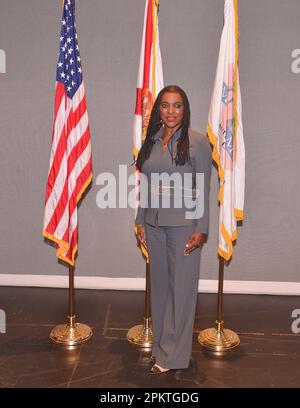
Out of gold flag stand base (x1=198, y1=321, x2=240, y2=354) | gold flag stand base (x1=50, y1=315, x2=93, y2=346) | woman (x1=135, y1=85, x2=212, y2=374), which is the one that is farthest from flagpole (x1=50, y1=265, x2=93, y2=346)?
gold flag stand base (x1=198, y1=321, x2=240, y2=354)

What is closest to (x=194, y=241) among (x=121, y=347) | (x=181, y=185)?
(x=181, y=185)

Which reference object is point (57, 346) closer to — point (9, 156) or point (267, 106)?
point (9, 156)

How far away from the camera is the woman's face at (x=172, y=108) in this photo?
3.01m

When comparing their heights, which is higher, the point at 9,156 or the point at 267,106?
the point at 267,106

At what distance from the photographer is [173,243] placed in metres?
3.12

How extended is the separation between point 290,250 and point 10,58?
2849 millimetres

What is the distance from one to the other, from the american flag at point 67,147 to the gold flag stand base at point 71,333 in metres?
0.51

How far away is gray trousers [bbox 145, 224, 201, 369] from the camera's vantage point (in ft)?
10.3

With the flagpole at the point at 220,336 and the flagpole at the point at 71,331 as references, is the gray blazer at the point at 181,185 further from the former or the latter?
the flagpole at the point at 71,331

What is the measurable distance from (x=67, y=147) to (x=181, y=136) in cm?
92

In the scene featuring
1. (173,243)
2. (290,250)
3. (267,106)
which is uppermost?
(267,106)

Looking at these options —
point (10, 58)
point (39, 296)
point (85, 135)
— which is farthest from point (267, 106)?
point (39, 296)
